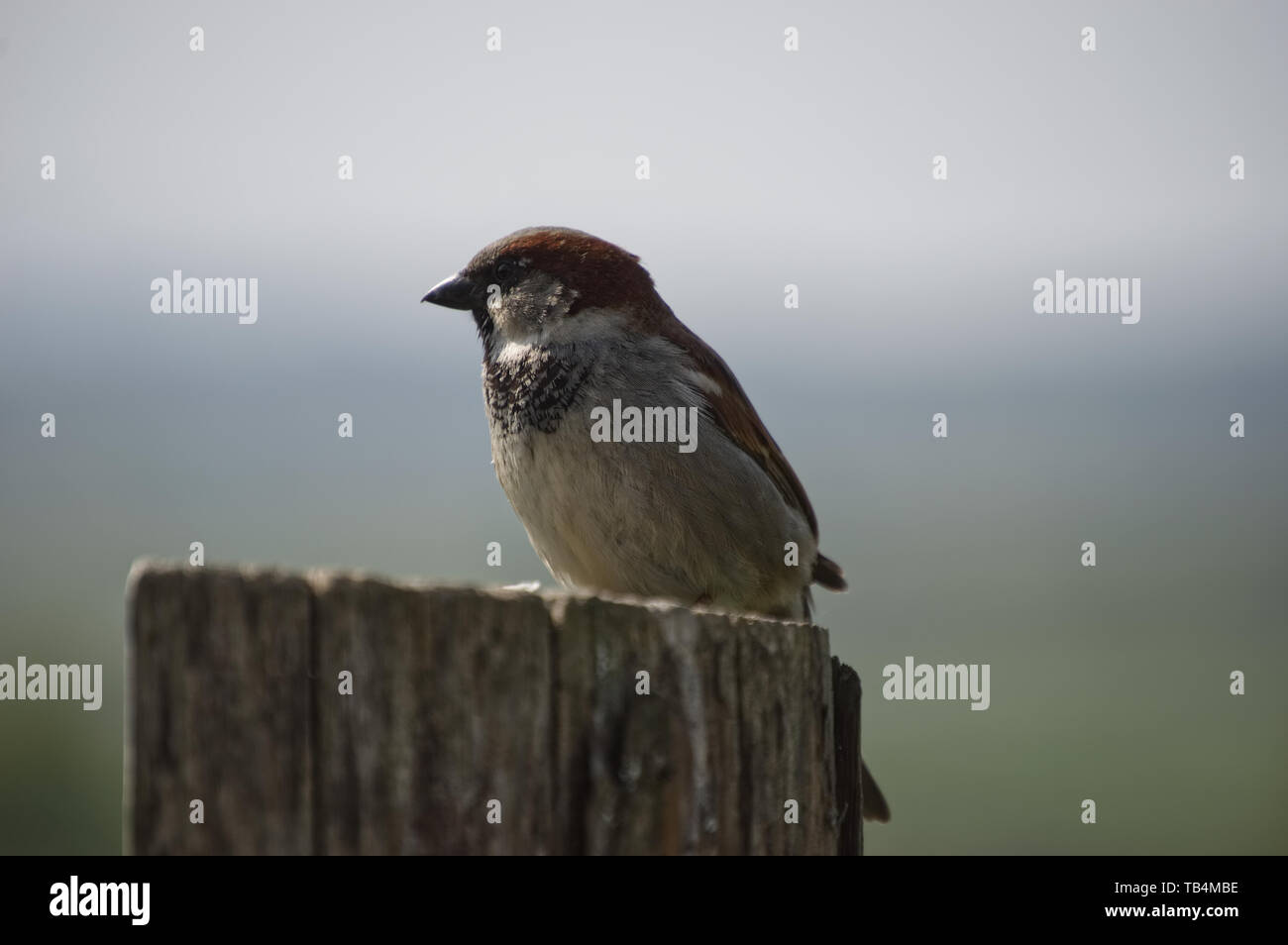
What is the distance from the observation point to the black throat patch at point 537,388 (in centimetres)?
448

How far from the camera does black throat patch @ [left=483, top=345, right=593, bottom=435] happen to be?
4.48 metres

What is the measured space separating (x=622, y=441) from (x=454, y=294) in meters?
1.06

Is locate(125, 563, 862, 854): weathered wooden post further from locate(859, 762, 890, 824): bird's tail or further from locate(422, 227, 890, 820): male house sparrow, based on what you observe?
locate(422, 227, 890, 820): male house sparrow

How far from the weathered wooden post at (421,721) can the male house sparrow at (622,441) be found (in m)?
1.90

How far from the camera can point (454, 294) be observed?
5078mm

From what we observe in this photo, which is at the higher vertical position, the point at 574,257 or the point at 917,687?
the point at 574,257

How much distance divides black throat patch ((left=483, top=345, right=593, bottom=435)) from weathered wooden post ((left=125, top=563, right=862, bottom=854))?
2.27 m

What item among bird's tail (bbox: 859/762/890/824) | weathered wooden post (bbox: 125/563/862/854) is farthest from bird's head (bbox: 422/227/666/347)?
weathered wooden post (bbox: 125/563/862/854)

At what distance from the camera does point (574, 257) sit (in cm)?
→ 490

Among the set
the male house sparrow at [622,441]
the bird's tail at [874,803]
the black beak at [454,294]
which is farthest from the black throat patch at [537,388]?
the bird's tail at [874,803]

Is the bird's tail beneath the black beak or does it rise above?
beneath

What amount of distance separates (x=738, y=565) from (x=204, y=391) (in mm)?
116695
